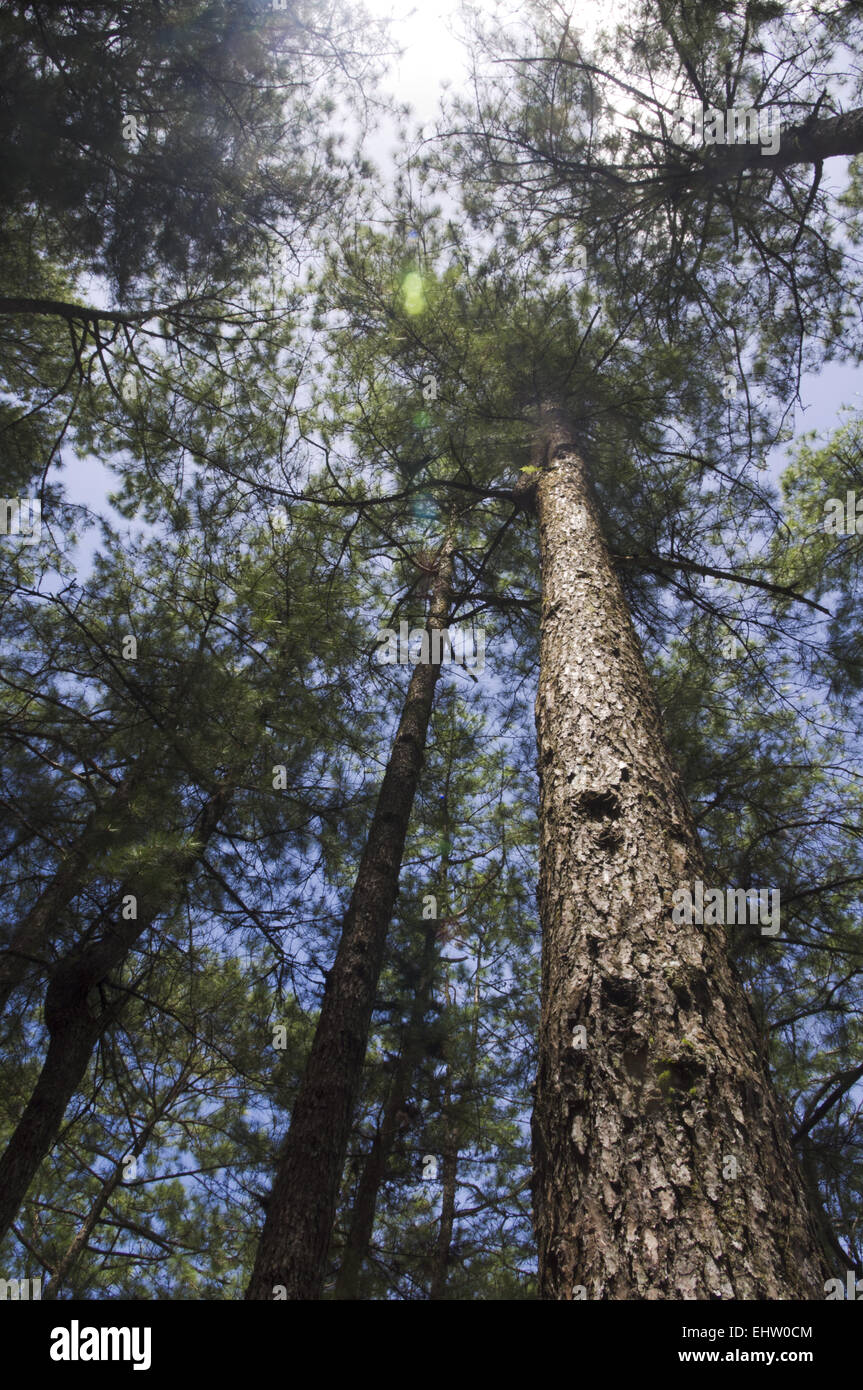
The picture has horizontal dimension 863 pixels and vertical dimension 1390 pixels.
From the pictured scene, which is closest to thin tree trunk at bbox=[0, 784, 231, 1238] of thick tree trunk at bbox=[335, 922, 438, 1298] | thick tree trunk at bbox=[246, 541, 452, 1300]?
thick tree trunk at bbox=[246, 541, 452, 1300]

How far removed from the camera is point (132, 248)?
4453mm

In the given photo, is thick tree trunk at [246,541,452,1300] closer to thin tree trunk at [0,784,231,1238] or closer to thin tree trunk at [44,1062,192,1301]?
thin tree trunk at [0,784,231,1238]

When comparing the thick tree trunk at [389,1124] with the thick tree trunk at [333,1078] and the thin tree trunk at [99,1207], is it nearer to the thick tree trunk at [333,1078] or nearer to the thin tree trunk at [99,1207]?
the thick tree trunk at [333,1078]

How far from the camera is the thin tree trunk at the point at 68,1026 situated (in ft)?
12.6

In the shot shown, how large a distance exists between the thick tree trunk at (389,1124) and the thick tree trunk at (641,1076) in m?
3.78

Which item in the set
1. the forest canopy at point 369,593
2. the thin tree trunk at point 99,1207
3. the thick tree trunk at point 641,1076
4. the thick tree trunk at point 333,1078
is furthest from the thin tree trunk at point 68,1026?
the thick tree trunk at point 641,1076

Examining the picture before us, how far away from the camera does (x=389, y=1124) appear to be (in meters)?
5.37

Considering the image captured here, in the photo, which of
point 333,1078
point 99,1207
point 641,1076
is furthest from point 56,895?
point 641,1076

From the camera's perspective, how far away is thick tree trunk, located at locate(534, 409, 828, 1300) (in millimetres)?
1150

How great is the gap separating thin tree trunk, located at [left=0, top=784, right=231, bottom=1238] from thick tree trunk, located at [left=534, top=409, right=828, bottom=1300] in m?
2.55
